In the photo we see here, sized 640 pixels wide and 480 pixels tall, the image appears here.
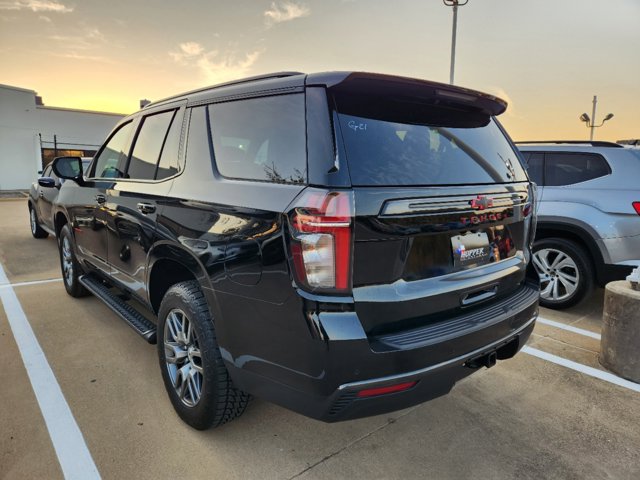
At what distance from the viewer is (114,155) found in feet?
12.4

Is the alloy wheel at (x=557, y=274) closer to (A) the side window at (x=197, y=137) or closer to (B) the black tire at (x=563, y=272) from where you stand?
(B) the black tire at (x=563, y=272)

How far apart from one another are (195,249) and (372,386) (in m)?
1.16

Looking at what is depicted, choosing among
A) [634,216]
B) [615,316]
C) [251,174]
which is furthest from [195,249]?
[634,216]

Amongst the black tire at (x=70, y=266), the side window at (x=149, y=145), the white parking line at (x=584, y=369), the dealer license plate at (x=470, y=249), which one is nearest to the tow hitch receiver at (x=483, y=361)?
the dealer license plate at (x=470, y=249)

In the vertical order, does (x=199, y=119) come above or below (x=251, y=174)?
above

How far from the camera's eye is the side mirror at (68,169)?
13.4 ft

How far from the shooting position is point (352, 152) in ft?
5.91

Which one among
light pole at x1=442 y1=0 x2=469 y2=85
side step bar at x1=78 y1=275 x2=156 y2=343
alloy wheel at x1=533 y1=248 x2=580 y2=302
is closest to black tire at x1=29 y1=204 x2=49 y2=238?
side step bar at x1=78 y1=275 x2=156 y2=343

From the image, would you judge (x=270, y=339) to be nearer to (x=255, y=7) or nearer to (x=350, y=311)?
(x=350, y=311)

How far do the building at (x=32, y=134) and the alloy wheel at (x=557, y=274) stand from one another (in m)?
24.4

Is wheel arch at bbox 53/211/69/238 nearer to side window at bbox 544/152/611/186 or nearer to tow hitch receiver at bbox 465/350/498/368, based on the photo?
tow hitch receiver at bbox 465/350/498/368

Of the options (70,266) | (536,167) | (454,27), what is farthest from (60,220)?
(454,27)

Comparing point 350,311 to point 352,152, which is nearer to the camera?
point 350,311

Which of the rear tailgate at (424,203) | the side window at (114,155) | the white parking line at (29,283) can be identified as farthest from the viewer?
the white parking line at (29,283)
